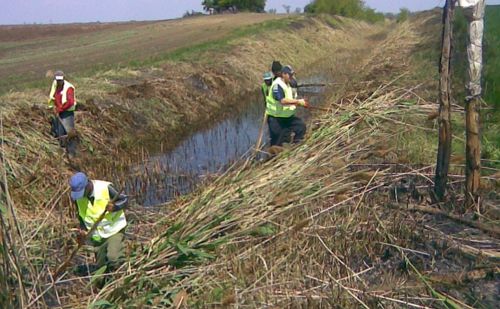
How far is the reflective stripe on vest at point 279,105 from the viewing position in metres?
8.77

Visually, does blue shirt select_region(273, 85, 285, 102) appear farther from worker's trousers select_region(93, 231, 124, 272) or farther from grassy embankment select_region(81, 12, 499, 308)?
worker's trousers select_region(93, 231, 124, 272)

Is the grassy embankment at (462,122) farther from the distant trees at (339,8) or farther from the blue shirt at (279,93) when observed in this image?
the distant trees at (339,8)

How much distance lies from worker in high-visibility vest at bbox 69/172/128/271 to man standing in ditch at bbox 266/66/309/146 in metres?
4.10

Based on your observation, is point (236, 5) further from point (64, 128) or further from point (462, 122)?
point (462, 122)

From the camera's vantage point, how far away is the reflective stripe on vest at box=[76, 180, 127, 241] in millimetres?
5273

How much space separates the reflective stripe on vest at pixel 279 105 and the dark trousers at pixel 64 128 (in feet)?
13.8

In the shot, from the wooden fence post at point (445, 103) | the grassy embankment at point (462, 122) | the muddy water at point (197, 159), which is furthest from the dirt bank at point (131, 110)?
the grassy embankment at point (462, 122)

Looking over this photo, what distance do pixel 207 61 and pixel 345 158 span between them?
13728 millimetres

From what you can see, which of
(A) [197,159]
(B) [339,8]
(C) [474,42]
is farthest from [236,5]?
(C) [474,42]

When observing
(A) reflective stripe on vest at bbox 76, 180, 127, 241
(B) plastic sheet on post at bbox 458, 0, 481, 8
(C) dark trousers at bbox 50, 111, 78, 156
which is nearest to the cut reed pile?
(A) reflective stripe on vest at bbox 76, 180, 127, 241

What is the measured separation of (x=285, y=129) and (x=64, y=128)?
461 cm

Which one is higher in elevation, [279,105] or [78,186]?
[279,105]

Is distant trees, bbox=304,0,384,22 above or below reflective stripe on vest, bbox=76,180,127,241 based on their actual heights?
above

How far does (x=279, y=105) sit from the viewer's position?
29.5 feet
